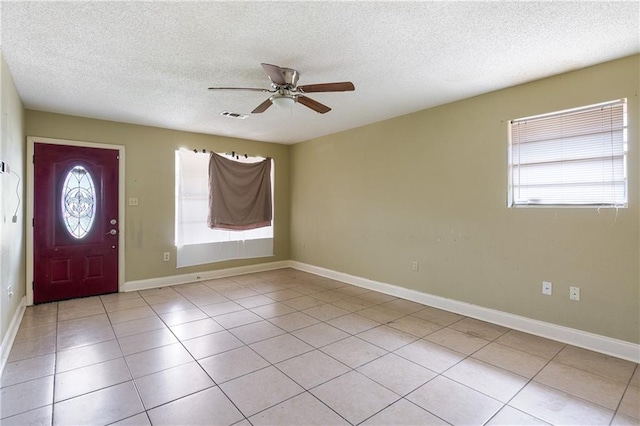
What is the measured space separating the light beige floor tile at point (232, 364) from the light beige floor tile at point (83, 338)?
1.18 meters

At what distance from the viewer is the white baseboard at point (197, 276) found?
463 centimetres

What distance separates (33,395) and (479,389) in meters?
3.01

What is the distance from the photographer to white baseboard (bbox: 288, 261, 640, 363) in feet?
8.52

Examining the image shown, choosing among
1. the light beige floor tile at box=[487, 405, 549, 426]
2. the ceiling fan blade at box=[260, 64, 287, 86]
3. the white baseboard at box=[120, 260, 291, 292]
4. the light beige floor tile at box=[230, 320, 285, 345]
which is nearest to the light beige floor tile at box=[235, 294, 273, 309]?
the light beige floor tile at box=[230, 320, 285, 345]

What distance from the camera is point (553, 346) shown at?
2.79 m

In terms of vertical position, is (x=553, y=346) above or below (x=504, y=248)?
below

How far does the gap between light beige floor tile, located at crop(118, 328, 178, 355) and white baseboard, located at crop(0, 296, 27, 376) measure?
0.77m

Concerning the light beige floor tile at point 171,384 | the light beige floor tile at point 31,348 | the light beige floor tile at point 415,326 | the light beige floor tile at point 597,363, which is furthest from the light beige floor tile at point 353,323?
the light beige floor tile at point 31,348

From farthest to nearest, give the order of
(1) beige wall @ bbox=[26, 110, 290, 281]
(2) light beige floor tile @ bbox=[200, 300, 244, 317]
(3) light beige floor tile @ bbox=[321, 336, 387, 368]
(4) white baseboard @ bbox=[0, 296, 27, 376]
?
(1) beige wall @ bbox=[26, 110, 290, 281], (2) light beige floor tile @ bbox=[200, 300, 244, 317], (3) light beige floor tile @ bbox=[321, 336, 387, 368], (4) white baseboard @ bbox=[0, 296, 27, 376]

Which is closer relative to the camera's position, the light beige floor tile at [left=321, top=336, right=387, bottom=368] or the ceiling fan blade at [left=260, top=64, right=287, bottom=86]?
the ceiling fan blade at [left=260, top=64, right=287, bottom=86]

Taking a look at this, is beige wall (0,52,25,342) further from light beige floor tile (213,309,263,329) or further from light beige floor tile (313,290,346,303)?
light beige floor tile (313,290,346,303)

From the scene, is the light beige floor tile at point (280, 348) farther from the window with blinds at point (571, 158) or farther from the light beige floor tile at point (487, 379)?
the window with blinds at point (571, 158)

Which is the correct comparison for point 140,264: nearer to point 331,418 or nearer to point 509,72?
point 331,418

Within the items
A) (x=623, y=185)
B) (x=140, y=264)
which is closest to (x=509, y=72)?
(x=623, y=185)
